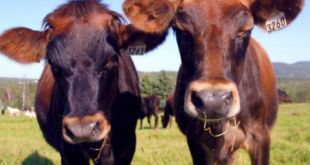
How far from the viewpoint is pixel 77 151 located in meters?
4.58

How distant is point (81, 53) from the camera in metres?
3.73

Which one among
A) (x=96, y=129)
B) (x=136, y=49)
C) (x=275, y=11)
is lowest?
(x=96, y=129)

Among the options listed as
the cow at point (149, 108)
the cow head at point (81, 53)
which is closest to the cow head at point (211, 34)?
the cow head at point (81, 53)

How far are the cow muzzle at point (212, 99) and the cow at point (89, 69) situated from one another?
3.35 feet

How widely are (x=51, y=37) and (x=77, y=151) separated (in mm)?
1522

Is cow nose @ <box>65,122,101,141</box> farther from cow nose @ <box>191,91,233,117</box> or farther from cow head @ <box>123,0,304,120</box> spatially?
cow nose @ <box>191,91,233,117</box>

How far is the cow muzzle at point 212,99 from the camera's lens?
119 inches

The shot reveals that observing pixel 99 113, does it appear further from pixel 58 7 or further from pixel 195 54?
pixel 58 7

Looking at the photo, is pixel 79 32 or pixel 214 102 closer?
Answer: pixel 214 102

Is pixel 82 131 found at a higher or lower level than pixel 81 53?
lower

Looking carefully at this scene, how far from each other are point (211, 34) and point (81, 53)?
54.2 inches

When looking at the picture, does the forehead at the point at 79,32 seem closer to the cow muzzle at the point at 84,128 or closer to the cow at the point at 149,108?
the cow muzzle at the point at 84,128

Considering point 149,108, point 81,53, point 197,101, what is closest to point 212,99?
point 197,101

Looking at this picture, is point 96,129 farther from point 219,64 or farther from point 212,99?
point 219,64
